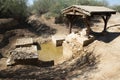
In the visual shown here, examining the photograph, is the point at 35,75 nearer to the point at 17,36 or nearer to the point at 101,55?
the point at 101,55

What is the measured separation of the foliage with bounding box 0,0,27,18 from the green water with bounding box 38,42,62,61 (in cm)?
721

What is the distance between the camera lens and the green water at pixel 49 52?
16978 millimetres

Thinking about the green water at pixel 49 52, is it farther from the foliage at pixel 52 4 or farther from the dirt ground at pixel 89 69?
the foliage at pixel 52 4

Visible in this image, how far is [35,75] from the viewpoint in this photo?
1050 cm

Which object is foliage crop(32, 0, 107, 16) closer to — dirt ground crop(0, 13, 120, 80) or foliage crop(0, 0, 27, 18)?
foliage crop(0, 0, 27, 18)

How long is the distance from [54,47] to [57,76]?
989 centimetres

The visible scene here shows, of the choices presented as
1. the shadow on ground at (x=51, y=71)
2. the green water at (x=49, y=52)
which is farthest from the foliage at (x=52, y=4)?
the shadow on ground at (x=51, y=71)

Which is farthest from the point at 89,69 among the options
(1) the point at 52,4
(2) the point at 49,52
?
(1) the point at 52,4

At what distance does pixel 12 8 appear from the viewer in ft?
82.3

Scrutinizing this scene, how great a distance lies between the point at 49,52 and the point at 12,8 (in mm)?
9863

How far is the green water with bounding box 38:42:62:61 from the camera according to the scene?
55.7ft

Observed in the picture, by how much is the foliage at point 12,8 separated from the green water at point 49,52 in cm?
721

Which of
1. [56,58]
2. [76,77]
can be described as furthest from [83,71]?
[56,58]

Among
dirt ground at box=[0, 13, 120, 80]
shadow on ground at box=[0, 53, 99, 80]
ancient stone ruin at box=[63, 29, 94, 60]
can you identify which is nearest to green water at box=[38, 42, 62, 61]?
ancient stone ruin at box=[63, 29, 94, 60]
